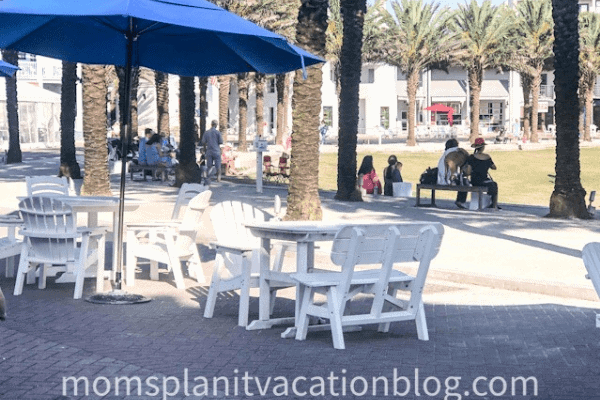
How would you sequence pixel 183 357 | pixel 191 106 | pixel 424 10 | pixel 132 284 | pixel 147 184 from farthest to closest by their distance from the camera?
pixel 424 10 → pixel 147 184 → pixel 191 106 → pixel 132 284 → pixel 183 357

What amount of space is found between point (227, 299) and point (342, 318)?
252 cm

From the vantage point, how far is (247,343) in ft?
27.1

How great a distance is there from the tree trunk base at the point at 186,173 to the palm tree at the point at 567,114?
9.62 m

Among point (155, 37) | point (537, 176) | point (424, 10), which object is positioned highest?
point (424, 10)

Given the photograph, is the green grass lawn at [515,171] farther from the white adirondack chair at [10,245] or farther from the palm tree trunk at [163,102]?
the white adirondack chair at [10,245]

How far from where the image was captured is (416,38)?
69.1m

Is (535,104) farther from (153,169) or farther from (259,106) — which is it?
(153,169)

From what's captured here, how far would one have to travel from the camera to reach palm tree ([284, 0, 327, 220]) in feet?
52.2

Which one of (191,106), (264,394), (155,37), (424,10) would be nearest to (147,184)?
(191,106)

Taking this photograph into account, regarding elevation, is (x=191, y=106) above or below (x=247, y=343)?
above

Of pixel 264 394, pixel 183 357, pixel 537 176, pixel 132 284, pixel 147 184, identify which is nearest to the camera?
pixel 264 394

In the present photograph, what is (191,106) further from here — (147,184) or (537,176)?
(537,176)

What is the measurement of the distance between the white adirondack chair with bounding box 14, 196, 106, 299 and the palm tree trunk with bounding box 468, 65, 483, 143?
180 ft

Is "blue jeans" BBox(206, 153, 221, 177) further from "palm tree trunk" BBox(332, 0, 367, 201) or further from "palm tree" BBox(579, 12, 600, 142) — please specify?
"palm tree" BBox(579, 12, 600, 142)
